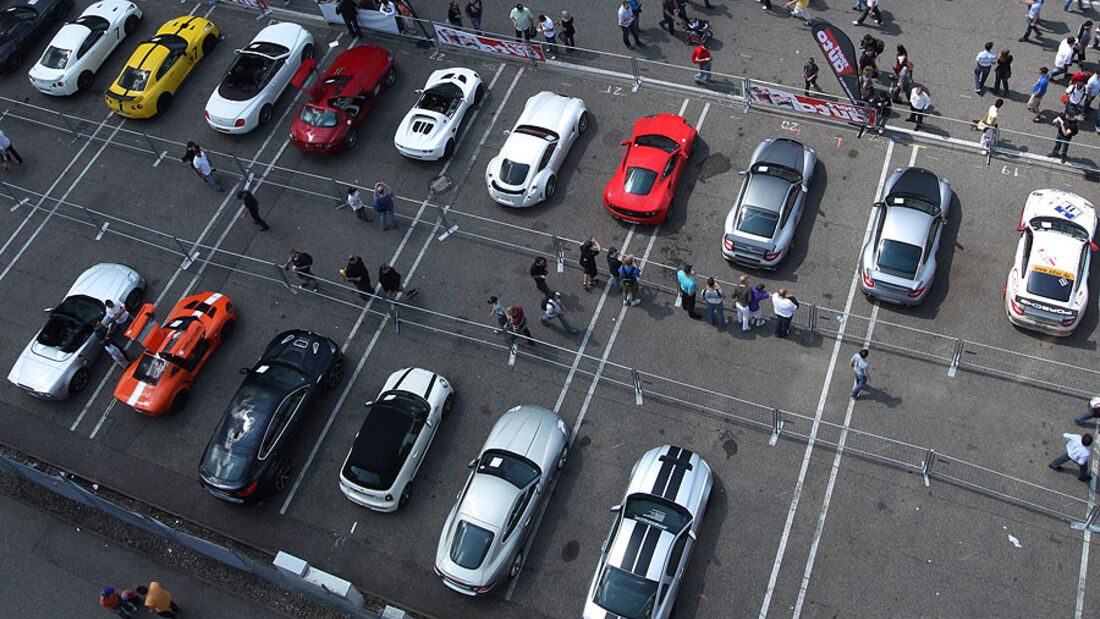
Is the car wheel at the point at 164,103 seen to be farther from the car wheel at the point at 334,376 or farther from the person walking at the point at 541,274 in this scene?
the person walking at the point at 541,274

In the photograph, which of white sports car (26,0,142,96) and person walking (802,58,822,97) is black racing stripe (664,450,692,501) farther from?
white sports car (26,0,142,96)

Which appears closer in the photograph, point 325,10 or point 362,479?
point 362,479

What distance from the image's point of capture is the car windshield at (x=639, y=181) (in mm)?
20734

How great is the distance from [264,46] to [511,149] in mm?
8784

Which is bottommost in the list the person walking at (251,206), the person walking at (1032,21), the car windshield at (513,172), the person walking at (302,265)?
the person walking at (302,265)

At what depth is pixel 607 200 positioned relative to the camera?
2105 centimetres

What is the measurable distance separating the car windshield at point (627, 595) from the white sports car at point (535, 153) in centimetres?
973

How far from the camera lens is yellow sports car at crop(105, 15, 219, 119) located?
2495cm

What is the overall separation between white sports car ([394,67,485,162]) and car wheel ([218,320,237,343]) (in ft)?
20.3

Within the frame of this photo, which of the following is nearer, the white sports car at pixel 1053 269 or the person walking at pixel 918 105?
the white sports car at pixel 1053 269

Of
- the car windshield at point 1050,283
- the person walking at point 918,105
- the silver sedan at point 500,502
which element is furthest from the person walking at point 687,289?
the person walking at point 918,105

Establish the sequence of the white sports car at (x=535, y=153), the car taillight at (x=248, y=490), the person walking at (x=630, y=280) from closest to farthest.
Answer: the car taillight at (x=248, y=490) → the person walking at (x=630, y=280) → the white sports car at (x=535, y=153)

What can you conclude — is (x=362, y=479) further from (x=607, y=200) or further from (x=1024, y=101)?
(x=1024, y=101)

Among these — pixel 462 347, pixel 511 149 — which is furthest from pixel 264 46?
pixel 462 347
